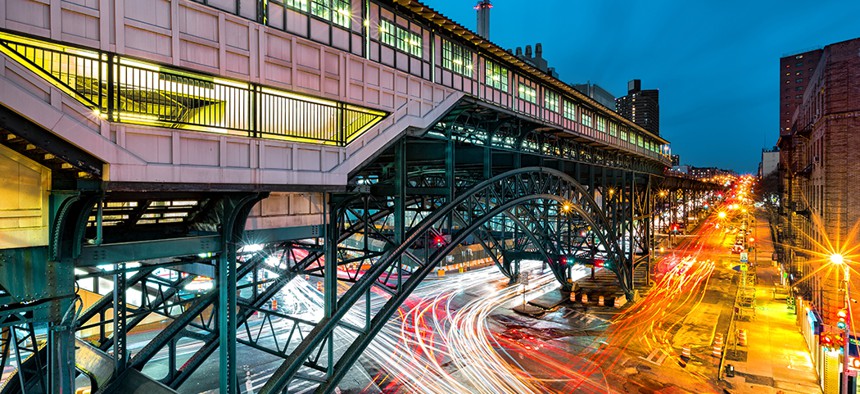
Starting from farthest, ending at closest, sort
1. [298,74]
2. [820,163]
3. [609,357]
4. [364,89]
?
[820,163], [609,357], [364,89], [298,74]

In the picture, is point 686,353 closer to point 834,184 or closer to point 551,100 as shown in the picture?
point 834,184

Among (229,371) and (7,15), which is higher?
(7,15)

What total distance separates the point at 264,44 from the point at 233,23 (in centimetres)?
72

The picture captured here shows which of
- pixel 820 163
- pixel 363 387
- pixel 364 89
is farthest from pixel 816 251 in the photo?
pixel 364 89

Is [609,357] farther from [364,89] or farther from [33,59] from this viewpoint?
[33,59]

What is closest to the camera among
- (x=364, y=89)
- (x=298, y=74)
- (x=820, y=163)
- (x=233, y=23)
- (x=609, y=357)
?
(x=233, y=23)

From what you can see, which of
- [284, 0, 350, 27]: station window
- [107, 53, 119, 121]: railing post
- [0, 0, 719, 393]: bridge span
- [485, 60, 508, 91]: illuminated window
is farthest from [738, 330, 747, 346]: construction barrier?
[107, 53, 119, 121]: railing post

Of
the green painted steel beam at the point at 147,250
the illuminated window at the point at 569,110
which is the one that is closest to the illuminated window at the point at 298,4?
the green painted steel beam at the point at 147,250

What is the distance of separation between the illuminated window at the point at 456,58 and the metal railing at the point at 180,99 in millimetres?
5533

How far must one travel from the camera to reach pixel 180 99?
8.56m

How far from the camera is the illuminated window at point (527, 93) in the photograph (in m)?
21.6

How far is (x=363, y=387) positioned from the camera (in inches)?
705

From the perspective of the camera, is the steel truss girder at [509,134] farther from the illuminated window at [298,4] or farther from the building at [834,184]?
the building at [834,184]

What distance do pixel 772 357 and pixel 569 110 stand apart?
16.9 m
